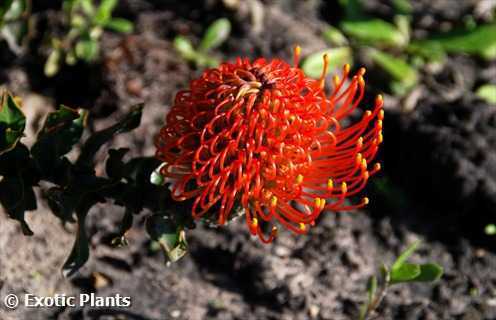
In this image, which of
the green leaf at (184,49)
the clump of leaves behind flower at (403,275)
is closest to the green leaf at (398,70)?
the green leaf at (184,49)

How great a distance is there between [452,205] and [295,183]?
185 cm

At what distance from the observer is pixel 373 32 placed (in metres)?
4.79

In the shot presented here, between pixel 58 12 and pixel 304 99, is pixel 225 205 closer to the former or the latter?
pixel 304 99

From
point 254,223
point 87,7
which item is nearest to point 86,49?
point 87,7

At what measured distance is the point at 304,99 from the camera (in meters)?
2.52

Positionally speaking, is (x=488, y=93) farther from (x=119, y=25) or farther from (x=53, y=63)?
(x=53, y=63)

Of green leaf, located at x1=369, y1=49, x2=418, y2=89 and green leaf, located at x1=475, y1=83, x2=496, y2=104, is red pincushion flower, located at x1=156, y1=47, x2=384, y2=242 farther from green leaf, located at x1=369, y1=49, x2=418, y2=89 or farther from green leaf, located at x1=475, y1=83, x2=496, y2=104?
green leaf, located at x1=475, y1=83, x2=496, y2=104

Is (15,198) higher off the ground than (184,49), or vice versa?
(15,198)

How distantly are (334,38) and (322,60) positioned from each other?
0.40 meters

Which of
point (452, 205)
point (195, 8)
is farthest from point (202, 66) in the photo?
point (452, 205)

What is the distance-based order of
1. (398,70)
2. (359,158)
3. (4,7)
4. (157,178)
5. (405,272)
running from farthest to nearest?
(398,70) → (4,7) → (405,272) → (157,178) → (359,158)

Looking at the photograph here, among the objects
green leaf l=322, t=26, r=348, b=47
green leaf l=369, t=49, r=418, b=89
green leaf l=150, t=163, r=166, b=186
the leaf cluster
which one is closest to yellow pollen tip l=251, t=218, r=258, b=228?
green leaf l=150, t=163, r=166, b=186

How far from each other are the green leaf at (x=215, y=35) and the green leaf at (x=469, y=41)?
1376 mm

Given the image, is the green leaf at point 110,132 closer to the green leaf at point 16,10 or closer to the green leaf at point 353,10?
the green leaf at point 16,10
